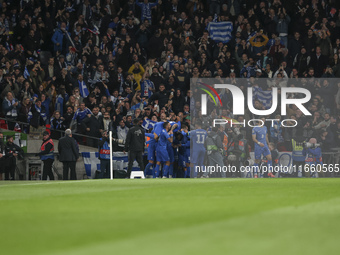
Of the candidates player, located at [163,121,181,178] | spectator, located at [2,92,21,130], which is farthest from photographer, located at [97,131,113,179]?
spectator, located at [2,92,21,130]

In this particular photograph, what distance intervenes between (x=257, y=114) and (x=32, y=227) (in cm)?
1384

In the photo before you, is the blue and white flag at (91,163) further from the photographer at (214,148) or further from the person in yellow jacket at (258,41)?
the person in yellow jacket at (258,41)

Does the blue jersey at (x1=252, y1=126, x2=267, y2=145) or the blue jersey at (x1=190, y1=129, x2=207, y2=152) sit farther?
the blue jersey at (x1=190, y1=129, x2=207, y2=152)

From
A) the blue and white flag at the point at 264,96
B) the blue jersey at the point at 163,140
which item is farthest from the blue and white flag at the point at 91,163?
the blue and white flag at the point at 264,96

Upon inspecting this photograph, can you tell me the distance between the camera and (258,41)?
75.5ft

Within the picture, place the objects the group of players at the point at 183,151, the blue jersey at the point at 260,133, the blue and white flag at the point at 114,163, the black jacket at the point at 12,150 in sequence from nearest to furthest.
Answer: the group of players at the point at 183,151
the blue jersey at the point at 260,133
the black jacket at the point at 12,150
the blue and white flag at the point at 114,163

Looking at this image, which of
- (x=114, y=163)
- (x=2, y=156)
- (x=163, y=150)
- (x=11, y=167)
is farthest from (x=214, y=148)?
(x=2, y=156)

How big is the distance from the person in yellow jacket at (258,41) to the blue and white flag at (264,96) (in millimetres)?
4976

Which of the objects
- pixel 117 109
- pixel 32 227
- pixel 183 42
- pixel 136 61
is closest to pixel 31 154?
pixel 117 109

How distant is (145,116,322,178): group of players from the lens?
17.9 metres

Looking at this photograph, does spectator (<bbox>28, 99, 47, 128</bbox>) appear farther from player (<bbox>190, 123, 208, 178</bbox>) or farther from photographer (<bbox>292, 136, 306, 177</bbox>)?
photographer (<bbox>292, 136, 306, 177</bbox>)

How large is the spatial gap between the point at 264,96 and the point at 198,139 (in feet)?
6.97

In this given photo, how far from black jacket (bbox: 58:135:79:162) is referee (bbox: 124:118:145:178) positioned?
140 cm

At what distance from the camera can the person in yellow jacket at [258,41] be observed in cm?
2288
